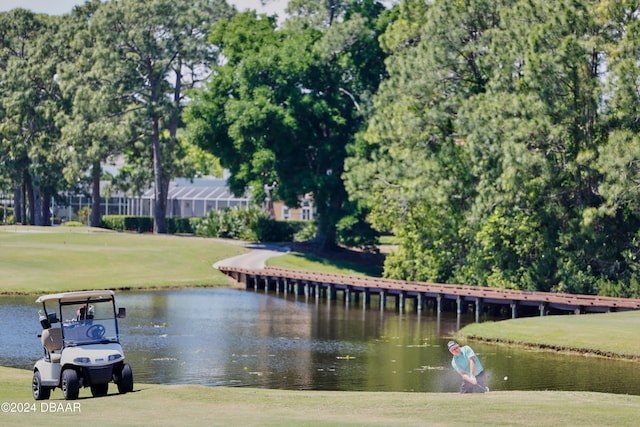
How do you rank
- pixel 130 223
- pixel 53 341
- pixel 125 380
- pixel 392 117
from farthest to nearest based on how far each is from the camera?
pixel 130 223 → pixel 392 117 → pixel 125 380 → pixel 53 341

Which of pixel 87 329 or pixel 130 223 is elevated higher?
pixel 130 223

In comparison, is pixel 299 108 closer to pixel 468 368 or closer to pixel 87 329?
pixel 468 368

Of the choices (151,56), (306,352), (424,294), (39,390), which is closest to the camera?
(39,390)

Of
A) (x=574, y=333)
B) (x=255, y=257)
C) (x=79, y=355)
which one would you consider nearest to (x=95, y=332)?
(x=79, y=355)

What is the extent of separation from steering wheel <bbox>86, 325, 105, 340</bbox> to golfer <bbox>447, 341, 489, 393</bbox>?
329 inches

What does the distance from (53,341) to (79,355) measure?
805 mm

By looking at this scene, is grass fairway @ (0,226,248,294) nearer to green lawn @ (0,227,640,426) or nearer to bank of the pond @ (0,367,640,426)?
green lawn @ (0,227,640,426)

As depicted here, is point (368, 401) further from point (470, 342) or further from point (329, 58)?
point (329, 58)

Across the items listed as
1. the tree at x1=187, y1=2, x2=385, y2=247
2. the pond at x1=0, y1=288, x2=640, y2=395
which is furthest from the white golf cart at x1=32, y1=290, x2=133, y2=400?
the tree at x1=187, y1=2, x2=385, y2=247

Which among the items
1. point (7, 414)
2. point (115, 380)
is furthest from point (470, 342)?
point (7, 414)

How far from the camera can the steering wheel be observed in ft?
85.3

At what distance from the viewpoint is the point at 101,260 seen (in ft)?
272

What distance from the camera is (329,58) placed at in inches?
3529

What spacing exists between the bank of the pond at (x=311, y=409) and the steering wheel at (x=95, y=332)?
148 centimetres
